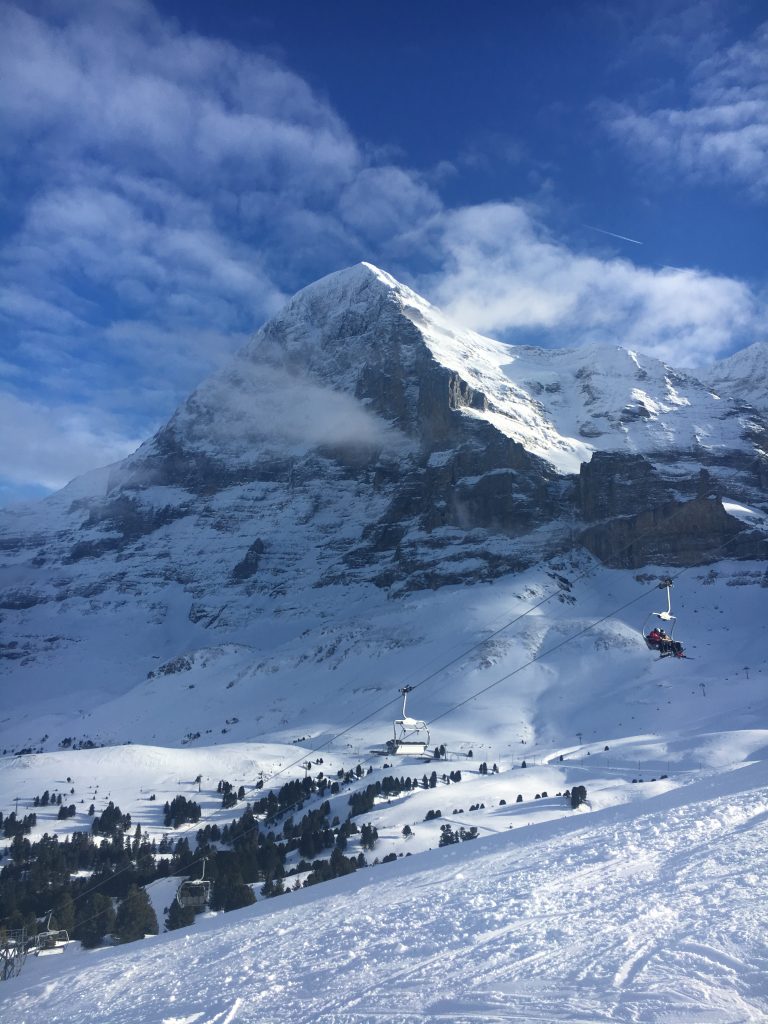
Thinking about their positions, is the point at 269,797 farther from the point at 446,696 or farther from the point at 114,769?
the point at 446,696

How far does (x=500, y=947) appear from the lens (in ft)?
60.6

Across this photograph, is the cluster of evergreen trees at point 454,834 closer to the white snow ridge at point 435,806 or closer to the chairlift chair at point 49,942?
the white snow ridge at point 435,806

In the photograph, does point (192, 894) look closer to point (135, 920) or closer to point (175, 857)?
point (135, 920)

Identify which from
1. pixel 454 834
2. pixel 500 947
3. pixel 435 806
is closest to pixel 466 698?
pixel 435 806

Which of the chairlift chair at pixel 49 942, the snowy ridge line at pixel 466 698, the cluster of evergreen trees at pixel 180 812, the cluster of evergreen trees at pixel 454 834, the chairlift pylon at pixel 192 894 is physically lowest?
the chairlift chair at pixel 49 942

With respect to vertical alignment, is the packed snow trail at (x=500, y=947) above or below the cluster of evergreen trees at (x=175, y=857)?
above

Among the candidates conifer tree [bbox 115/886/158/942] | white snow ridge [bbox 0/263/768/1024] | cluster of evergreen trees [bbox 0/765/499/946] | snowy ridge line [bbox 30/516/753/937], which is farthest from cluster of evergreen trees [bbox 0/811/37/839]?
conifer tree [bbox 115/886/158/942]

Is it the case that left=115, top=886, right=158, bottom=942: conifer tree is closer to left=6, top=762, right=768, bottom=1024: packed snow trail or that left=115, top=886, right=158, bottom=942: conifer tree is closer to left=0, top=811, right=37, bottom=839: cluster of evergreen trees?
left=6, top=762, right=768, bottom=1024: packed snow trail

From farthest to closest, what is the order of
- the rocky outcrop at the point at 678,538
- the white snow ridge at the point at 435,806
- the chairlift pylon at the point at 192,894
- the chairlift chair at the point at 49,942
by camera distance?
the rocky outcrop at the point at 678,538, the chairlift pylon at the point at 192,894, the chairlift chair at the point at 49,942, the white snow ridge at the point at 435,806

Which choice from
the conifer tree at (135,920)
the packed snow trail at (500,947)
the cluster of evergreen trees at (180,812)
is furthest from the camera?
the cluster of evergreen trees at (180,812)

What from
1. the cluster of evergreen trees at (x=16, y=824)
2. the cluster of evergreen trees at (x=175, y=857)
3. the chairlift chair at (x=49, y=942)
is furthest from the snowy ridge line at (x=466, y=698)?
the chairlift chair at (x=49, y=942)

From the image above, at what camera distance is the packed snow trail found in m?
15.3

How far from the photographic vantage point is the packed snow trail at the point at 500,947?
1533cm

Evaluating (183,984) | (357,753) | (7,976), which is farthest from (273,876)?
(357,753)
